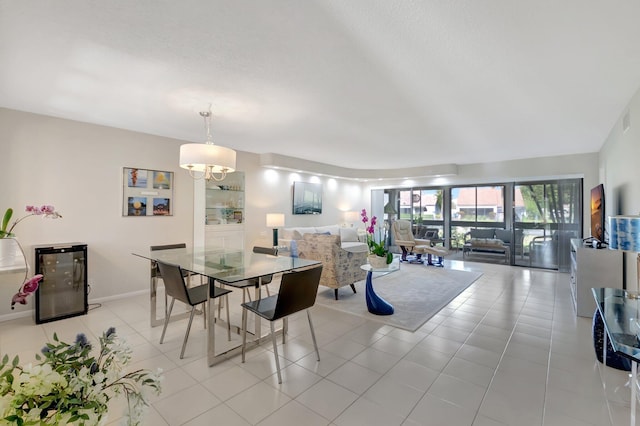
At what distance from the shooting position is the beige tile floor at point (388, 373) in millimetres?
1916

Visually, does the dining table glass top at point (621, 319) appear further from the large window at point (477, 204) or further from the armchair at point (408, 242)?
the large window at point (477, 204)

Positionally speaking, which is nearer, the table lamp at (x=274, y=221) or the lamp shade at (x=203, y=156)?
the lamp shade at (x=203, y=156)

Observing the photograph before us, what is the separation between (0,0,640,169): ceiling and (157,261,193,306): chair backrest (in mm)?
1727

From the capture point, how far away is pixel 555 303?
416 centimetres

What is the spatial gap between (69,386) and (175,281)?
2229mm

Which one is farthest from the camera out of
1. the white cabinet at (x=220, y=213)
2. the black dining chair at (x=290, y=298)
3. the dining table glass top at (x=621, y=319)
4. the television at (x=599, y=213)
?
the white cabinet at (x=220, y=213)

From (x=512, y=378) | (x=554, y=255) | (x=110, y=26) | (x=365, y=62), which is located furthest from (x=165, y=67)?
(x=554, y=255)

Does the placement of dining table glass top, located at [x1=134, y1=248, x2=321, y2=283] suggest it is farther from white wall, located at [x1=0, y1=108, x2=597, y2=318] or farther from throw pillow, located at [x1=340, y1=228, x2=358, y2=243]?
throw pillow, located at [x1=340, y1=228, x2=358, y2=243]

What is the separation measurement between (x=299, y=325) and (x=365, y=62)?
9.18ft

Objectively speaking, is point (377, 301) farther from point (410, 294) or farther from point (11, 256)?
point (11, 256)

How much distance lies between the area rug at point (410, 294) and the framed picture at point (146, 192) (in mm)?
2942

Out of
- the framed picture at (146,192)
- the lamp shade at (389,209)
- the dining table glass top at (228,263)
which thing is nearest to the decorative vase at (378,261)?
the dining table glass top at (228,263)

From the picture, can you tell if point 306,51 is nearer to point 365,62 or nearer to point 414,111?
point 365,62

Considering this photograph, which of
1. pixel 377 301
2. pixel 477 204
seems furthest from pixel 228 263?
pixel 477 204
